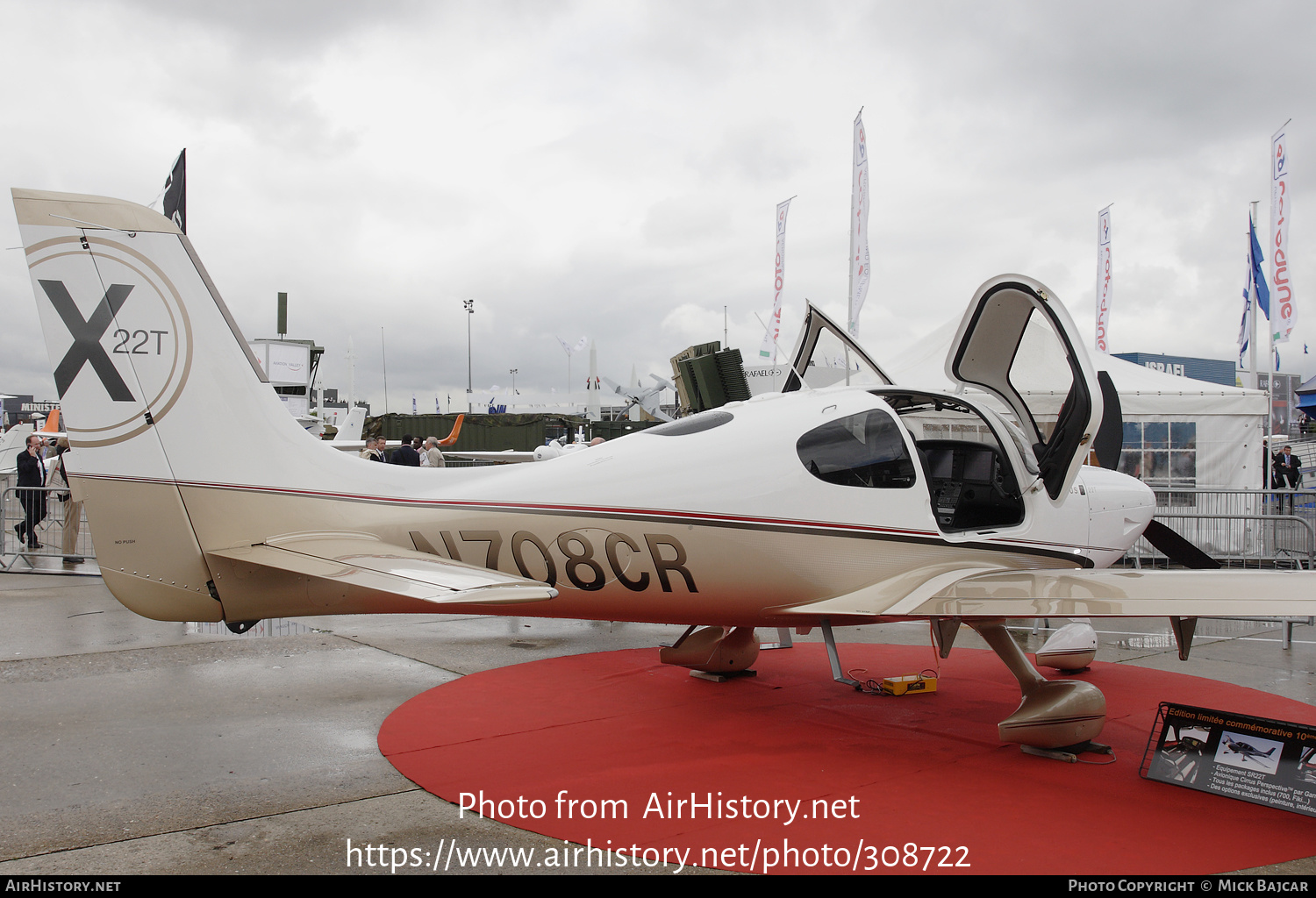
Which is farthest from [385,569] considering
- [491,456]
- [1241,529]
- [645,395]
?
[645,395]

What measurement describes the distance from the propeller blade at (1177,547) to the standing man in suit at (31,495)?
1474cm

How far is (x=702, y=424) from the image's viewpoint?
5465mm

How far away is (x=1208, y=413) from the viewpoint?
1417 centimetres

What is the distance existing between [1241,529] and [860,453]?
31.1ft

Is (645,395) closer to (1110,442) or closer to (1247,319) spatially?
(1247,319)

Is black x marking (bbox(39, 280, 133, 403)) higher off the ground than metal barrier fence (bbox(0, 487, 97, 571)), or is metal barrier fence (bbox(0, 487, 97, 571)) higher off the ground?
black x marking (bbox(39, 280, 133, 403))

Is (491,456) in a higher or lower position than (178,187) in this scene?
lower

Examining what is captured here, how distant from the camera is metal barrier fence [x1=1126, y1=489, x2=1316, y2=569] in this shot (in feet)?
30.6

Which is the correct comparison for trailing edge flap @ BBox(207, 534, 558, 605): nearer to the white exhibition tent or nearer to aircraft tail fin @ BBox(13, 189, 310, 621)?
aircraft tail fin @ BBox(13, 189, 310, 621)

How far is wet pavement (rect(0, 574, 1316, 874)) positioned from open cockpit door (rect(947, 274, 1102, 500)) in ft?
8.54

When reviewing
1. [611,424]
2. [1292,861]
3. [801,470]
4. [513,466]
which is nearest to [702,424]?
[801,470]

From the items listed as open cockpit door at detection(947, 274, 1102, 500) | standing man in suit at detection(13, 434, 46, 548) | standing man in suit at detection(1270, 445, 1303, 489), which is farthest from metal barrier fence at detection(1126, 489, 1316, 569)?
standing man in suit at detection(13, 434, 46, 548)

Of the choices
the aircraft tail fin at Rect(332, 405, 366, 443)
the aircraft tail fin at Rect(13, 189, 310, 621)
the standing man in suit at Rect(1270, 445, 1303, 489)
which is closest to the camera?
the aircraft tail fin at Rect(13, 189, 310, 621)

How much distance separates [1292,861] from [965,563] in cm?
215
